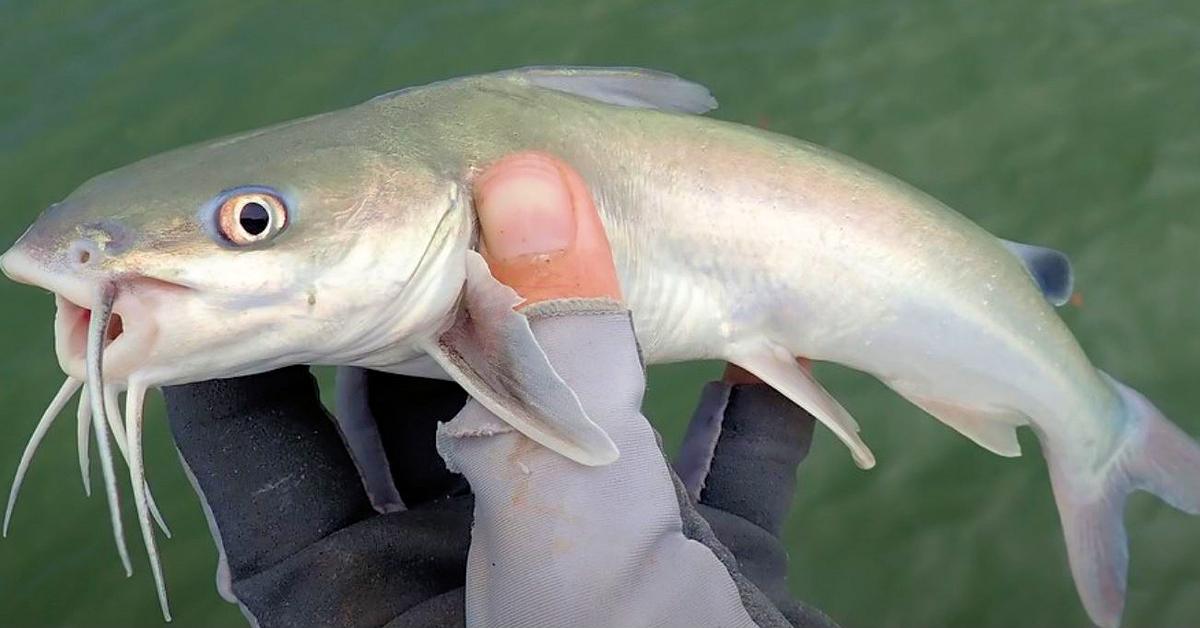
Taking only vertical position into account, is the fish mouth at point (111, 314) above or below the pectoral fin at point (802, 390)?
above

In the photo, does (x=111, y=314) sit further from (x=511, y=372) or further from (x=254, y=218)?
(x=511, y=372)

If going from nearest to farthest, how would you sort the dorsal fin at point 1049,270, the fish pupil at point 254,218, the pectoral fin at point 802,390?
the fish pupil at point 254,218, the pectoral fin at point 802,390, the dorsal fin at point 1049,270

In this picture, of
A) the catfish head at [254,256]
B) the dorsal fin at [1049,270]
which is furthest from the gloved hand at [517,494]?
the dorsal fin at [1049,270]

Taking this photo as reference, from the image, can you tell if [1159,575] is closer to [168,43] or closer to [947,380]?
[947,380]

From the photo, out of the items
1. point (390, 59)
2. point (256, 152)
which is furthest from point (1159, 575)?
point (390, 59)

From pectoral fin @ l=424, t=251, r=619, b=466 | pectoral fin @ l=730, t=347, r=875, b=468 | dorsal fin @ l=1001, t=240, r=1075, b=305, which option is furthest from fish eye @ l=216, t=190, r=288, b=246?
dorsal fin @ l=1001, t=240, r=1075, b=305

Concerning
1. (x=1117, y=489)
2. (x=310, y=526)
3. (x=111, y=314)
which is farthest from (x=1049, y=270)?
(x=111, y=314)

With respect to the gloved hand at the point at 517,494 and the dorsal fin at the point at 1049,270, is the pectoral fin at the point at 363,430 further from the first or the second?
the dorsal fin at the point at 1049,270
